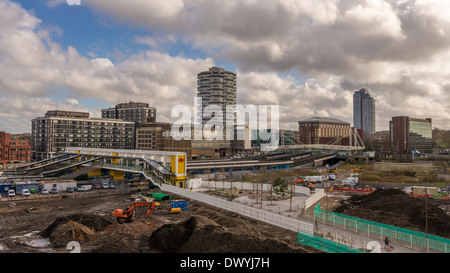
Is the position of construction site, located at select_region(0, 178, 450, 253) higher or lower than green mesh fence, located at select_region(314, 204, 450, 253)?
lower

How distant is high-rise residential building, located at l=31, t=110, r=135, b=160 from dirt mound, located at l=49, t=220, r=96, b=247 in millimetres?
76698

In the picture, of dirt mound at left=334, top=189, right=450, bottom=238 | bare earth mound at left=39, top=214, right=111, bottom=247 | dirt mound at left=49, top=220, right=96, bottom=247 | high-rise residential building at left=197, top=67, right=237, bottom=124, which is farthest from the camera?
high-rise residential building at left=197, top=67, right=237, bottom=124

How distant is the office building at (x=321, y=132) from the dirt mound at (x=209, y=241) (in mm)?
115776

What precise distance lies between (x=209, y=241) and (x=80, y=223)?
31.0 feet

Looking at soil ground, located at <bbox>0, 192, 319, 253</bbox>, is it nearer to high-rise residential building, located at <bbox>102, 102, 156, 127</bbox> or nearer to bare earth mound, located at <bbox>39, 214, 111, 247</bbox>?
bare earth mound, located at <bbox>39, 214, 111, 247</bbox>

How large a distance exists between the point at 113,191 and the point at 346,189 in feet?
95.7

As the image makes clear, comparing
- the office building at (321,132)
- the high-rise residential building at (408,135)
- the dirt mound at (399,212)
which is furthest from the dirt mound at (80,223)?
the office building at (321,132)

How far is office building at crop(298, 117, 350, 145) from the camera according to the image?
426 ft

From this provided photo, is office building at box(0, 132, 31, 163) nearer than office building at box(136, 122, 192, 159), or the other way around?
office building at box(0, 132, 31, 163)

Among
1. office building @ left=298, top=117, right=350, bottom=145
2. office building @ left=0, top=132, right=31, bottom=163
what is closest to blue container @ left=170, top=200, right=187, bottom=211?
office building @ left=0, top=132, right=31, bottom=163

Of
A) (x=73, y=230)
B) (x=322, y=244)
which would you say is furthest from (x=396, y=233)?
(x=73, y=230)

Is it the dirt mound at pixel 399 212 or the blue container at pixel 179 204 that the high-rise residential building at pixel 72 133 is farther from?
the dirt mound at pixel 399 212

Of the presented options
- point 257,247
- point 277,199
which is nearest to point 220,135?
point 277,199
